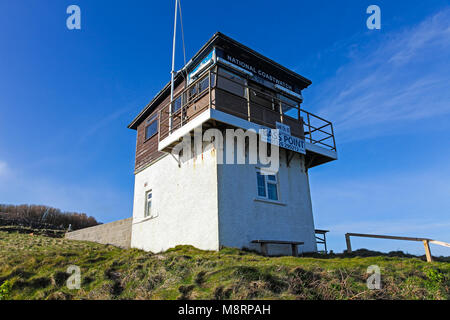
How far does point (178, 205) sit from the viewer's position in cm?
1317

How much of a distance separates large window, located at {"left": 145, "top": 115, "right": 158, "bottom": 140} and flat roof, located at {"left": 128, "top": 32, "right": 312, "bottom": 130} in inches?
31.6

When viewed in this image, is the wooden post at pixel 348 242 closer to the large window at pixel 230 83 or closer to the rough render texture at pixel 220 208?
the rough render texture at pixel 220 208

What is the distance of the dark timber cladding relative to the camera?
12.3 m

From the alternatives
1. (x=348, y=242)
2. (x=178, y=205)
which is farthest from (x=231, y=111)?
(x=348, y=242)

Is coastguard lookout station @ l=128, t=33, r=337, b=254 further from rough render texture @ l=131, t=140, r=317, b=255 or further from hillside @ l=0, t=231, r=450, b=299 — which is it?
hillside @ l=0, t=231, r=450, b=299

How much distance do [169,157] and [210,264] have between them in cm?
731

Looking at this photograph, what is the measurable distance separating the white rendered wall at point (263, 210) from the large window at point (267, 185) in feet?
0.68

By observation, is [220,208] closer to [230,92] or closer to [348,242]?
[230,92]

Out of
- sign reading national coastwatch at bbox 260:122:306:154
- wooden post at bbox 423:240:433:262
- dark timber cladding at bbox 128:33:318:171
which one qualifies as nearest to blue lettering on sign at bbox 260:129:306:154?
sign reading national coastwatch at bbox 260:122:306:154

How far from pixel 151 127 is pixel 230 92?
6.44 meters

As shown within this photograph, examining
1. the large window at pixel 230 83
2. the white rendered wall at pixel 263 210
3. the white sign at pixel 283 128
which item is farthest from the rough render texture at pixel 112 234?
the white sign at pixel 283 128

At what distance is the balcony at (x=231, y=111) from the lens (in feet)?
38.0
